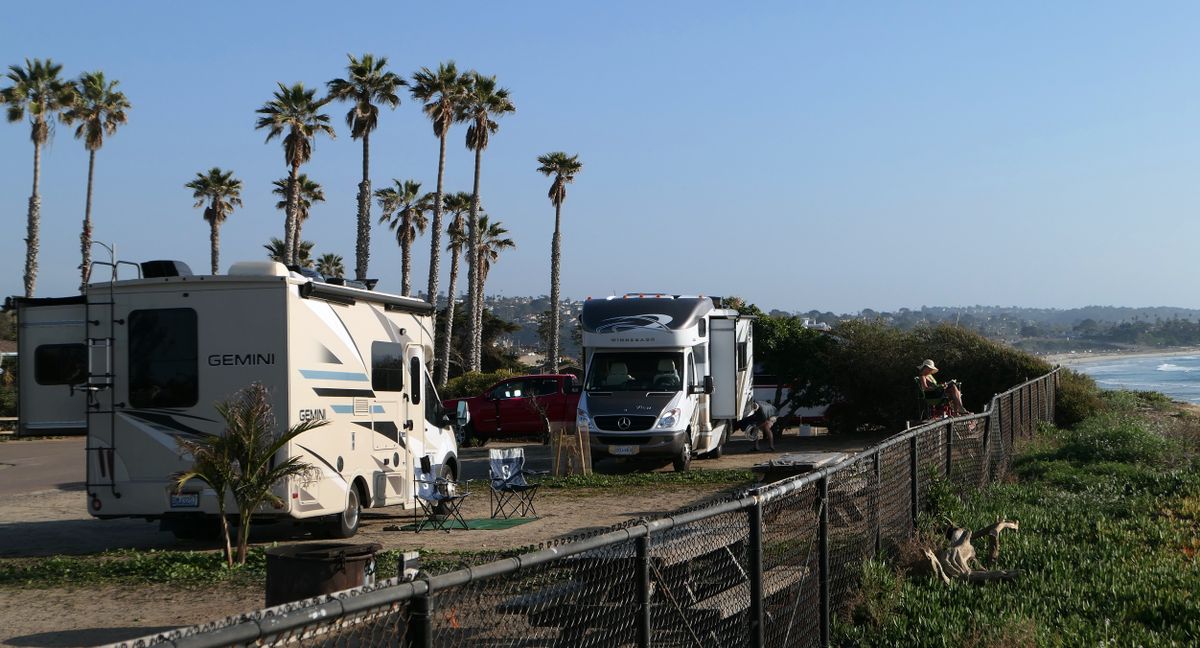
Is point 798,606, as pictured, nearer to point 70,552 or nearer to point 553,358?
point 70,552

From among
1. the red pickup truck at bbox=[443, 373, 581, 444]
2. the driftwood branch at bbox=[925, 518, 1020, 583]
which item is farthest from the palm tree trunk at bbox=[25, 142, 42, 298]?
the driftwood branch at bbox=[925, 518, 1020, 583]

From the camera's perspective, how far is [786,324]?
30594 millimetres

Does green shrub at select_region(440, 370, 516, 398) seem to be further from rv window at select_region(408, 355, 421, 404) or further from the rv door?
the rv door

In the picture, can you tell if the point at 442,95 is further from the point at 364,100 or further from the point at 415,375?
the point at 415,375

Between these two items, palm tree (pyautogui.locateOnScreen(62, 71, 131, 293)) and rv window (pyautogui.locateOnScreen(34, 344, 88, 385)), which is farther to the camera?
palm tree (pyautogui.locateOnScreen(62, 71, 131, 293))

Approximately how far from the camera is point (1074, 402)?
27.1m

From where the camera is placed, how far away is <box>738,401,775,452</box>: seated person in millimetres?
26000

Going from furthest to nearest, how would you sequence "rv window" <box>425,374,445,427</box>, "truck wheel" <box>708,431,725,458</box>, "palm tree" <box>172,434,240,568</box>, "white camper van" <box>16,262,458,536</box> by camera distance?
"truck wheel" <box>708,431,725,458</box> → "rv window" <box>425,374,445,427</box> → "white camper van" <box>16,262,458,536</box> → "palm tree" <box>172,434,240,568</box>

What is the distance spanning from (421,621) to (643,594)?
4.71 ft

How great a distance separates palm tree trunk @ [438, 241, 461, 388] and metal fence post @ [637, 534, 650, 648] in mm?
38172

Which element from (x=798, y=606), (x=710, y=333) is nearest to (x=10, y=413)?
(x=710, y=333)

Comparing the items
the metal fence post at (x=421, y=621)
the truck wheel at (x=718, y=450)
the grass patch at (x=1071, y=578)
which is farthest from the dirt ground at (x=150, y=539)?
the metal fence post at (x=421, y=621)

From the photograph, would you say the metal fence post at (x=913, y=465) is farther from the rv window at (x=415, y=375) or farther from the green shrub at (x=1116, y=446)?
the green shrub at (x=1116, y=446)

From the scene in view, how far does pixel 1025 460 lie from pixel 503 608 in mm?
14749
